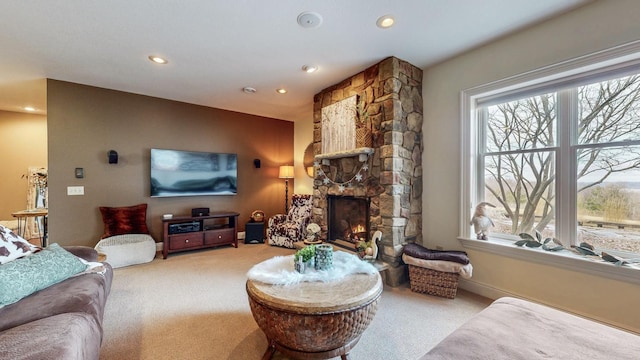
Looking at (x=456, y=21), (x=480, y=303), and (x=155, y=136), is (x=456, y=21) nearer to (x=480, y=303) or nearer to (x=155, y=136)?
(x=480, y=303)

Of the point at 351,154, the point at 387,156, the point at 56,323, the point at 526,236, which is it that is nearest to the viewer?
the point at 56,323

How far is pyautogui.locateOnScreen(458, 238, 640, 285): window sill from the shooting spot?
190cm

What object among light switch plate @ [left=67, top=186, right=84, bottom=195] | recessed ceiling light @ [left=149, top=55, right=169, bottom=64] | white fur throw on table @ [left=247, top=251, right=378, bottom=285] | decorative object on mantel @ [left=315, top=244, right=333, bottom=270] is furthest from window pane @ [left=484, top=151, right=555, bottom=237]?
light switch plate @ [left=67, top=186, right=84, bottom=195]

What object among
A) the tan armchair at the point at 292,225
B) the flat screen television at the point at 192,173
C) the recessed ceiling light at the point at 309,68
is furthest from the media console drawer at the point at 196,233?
the recessed ceiling light at the point at 309,68

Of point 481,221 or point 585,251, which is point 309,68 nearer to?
point 481,221

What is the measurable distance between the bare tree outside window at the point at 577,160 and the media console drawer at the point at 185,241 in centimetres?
434


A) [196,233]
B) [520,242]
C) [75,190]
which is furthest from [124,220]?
[520,242]

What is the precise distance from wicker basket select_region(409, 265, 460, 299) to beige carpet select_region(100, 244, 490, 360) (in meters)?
0.08

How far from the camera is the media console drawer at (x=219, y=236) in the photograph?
14.2ft

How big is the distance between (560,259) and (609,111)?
134 centimetres

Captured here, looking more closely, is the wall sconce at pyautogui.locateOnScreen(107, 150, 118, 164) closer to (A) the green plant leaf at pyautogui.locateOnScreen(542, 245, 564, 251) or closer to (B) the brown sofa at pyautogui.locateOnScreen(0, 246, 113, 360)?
(B) the brown sofa at pyautogui.locateOnScreen(0, 246, 113, 360)

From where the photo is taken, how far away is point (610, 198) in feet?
6.88

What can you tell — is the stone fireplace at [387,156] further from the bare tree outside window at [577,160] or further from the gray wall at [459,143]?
the bare tree outside window at [577,160]

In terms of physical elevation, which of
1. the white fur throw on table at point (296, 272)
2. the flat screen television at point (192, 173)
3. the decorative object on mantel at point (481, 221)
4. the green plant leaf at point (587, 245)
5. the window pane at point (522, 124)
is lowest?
the white fur throw on table at point (296, 272)
